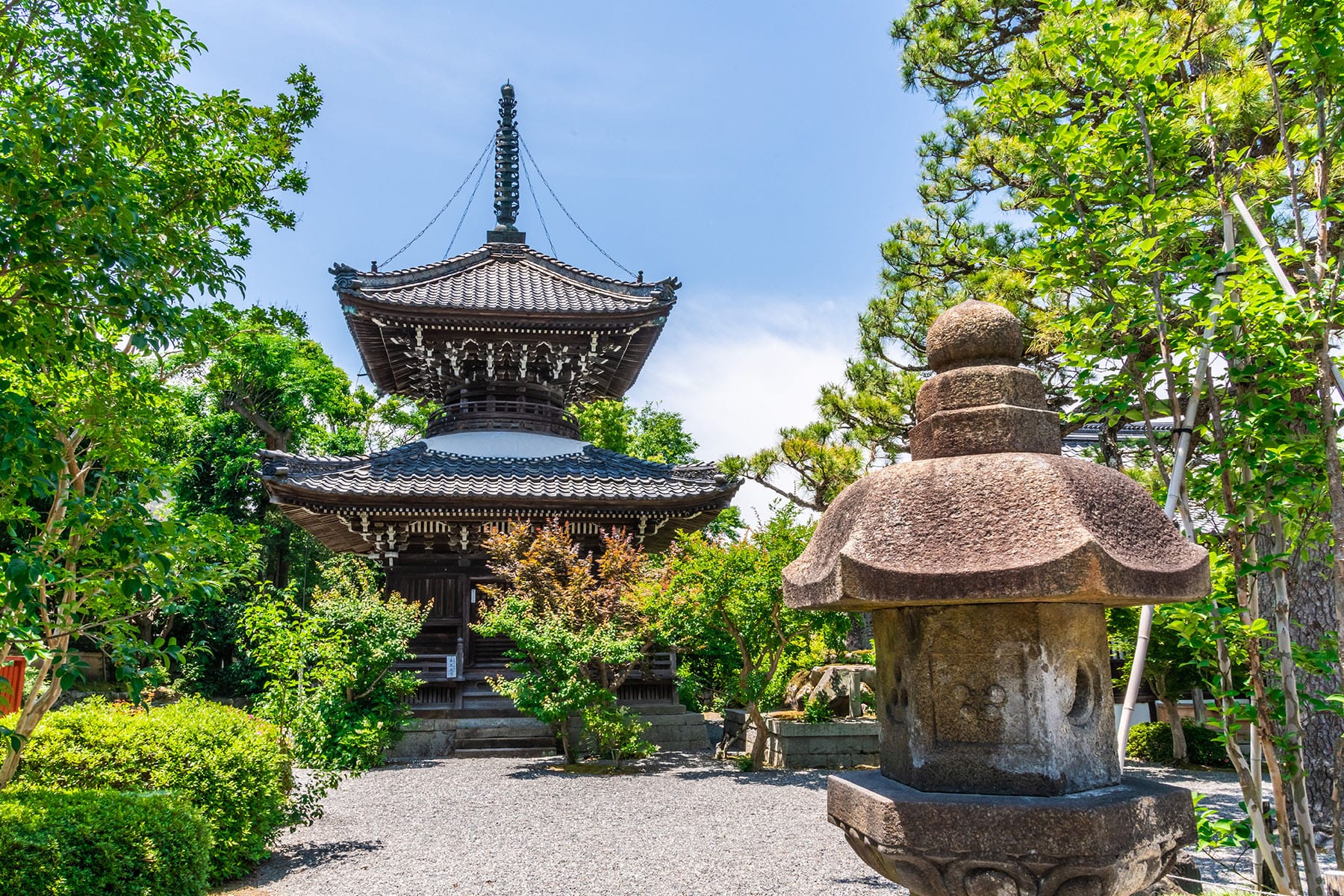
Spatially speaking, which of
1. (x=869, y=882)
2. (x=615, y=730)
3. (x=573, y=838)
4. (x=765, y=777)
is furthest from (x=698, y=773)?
(x=869, y=882)

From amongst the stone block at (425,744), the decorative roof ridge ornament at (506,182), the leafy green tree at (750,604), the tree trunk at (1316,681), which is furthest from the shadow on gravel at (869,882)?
the decorative roof ridge ornament at (506,182)

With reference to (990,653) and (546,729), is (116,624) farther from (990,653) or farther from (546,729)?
(546,729)

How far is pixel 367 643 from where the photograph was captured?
9383 mm

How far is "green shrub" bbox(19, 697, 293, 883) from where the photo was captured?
18.4 feet

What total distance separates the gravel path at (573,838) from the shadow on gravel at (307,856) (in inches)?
0.7

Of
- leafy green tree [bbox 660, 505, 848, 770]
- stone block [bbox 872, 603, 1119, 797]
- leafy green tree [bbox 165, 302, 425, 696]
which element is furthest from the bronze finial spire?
stone block [bbox 872, 603, 1119, 797]

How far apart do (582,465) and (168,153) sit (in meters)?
9.15

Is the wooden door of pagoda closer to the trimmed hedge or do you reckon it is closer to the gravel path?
the gravel path

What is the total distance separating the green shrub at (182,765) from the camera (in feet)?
18.4

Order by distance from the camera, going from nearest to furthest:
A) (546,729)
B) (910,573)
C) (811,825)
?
1. (910,573)
2. (811,825)
3. (546,729)

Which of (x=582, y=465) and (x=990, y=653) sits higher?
(x=582, y=465)

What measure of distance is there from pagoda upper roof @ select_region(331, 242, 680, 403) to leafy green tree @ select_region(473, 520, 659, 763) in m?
4.14

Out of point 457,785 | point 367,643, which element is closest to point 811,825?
point 457,785

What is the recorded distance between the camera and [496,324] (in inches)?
557
